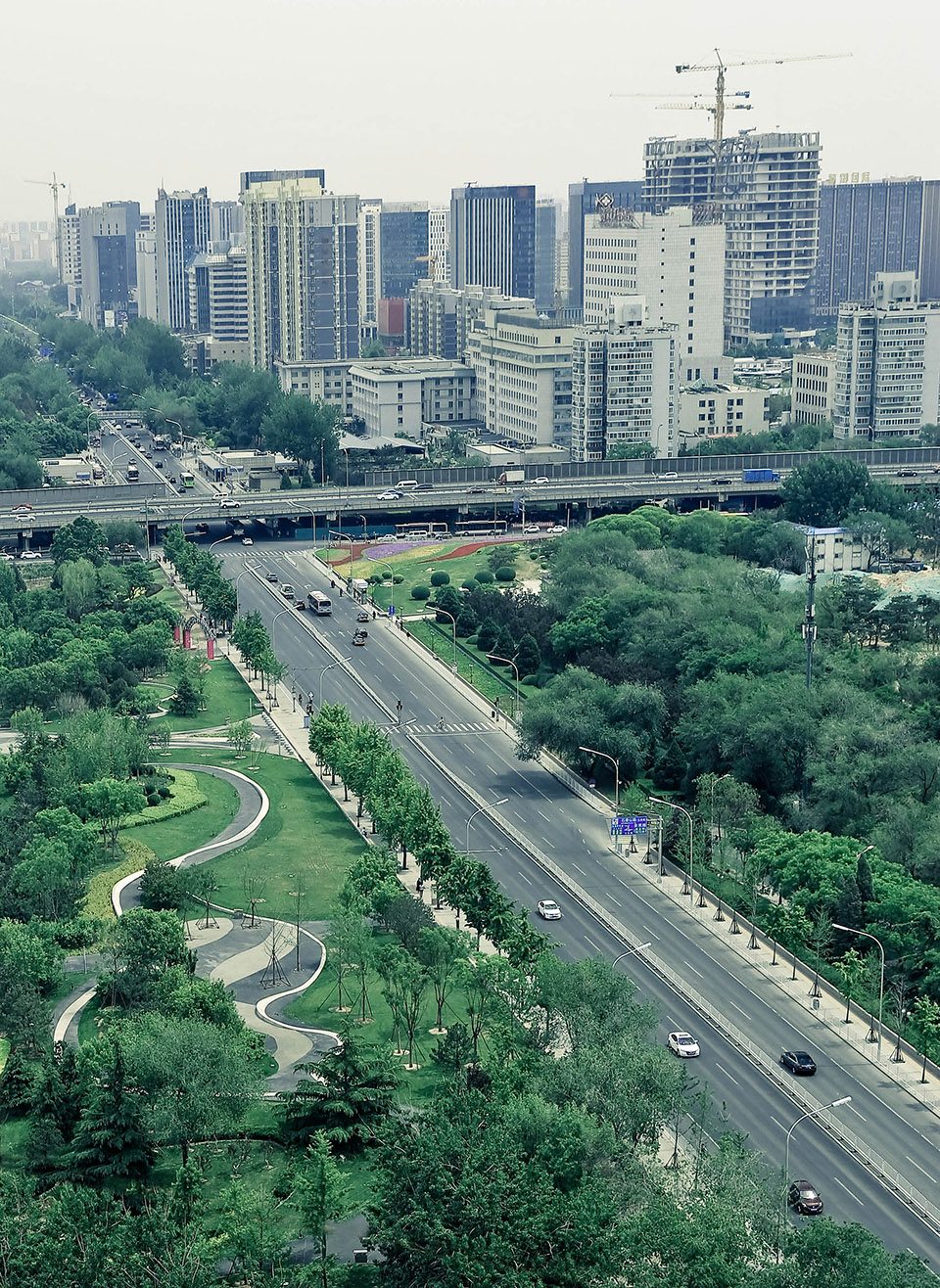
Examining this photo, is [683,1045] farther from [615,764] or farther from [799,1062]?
[615,764]

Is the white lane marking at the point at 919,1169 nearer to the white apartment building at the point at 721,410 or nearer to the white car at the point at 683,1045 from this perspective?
the white car at the point at 683,1045

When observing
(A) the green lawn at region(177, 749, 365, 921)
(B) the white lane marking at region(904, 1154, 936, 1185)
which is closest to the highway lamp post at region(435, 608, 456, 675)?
(A) the green lawn at region(177, 749, 365, 921)

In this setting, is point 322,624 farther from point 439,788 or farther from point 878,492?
point 878,492

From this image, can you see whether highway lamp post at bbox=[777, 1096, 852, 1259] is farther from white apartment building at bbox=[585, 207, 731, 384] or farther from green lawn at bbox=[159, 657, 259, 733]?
white apartment building at bbox=[585, 207, 731, 384]

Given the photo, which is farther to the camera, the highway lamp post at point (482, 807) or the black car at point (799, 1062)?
the highway lamp post at point (482, 807)

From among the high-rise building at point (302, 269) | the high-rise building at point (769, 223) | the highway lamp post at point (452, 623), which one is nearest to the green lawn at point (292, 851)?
the highway lamp post at point (452, 623)
